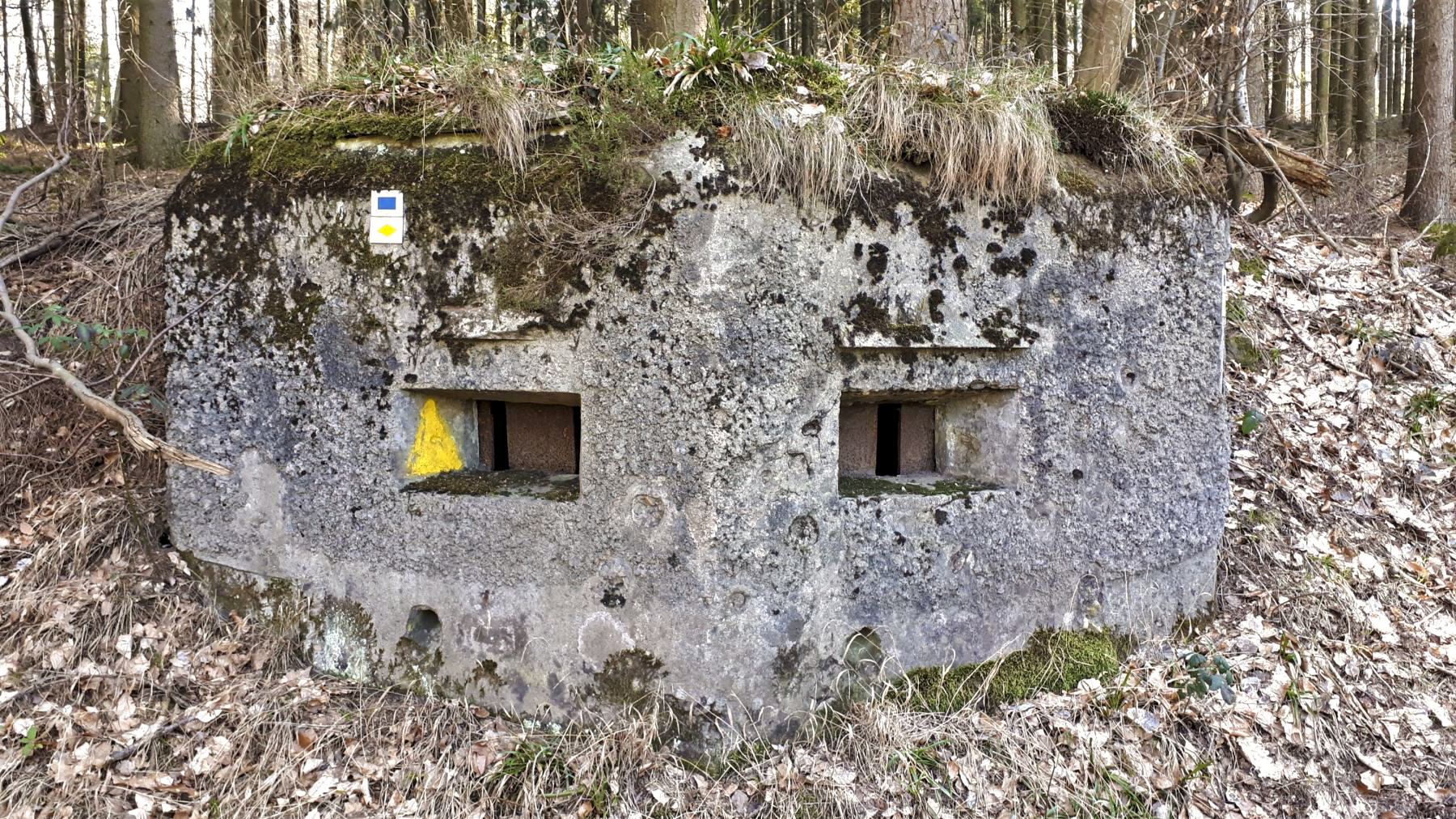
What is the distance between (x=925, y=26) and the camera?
4.51 metres

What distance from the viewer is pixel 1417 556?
412 centimetres

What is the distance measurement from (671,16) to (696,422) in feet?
10.7

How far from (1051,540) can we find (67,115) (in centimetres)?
443

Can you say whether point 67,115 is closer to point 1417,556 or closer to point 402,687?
point 402,687

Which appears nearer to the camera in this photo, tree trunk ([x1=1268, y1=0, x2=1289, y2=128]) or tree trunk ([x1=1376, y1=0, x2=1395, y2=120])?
tree trunk ([x1=1268, y1=0, x2=1289, y2=128])

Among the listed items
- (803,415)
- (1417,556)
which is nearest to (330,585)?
(803,415)

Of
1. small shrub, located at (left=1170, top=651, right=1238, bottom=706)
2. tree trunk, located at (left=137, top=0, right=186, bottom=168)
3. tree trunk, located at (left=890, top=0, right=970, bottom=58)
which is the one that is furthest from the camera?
tree trunk, located at (left=137, top=0, right=186, bottom=168)

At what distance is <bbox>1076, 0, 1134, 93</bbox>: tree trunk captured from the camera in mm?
5547

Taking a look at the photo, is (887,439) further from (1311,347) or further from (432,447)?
(1311,347)

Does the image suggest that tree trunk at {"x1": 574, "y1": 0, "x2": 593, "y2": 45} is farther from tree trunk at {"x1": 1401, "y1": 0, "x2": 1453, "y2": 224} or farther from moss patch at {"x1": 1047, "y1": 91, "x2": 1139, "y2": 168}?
tree trunk at {"x1": 1401, "y1": 0, "x2": 1453, "y2": 224}

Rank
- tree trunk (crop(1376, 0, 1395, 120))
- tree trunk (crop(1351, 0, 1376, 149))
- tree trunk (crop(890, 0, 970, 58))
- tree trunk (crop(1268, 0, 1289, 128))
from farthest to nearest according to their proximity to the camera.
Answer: tree trunk (crop(1376, 0, 1395, 120)), tree trunk (crop(1351, 0, 1376, 149)), tree trunk (crop(1268, 0, 1289, 128)), tree trunk (crop(890, 0, 970, 58))

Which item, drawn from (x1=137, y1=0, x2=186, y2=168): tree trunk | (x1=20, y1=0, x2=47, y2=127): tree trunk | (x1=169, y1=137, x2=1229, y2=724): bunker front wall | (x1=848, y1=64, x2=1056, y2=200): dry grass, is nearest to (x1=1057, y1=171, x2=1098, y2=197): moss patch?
(x1=169, y1=137, x2=1229, y2=724): bunker front wall

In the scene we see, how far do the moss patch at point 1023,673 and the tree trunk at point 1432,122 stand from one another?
19.5 feet

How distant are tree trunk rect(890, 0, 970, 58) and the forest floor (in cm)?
241
